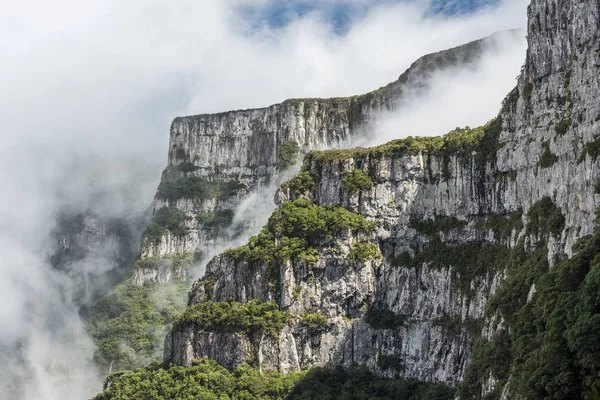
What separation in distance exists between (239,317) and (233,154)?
214 feet

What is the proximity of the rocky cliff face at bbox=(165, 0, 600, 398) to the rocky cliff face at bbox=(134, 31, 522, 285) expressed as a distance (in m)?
37.3

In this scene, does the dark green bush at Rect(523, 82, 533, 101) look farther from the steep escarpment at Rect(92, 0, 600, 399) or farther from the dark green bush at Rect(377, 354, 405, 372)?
the dark green bush at Rect(377, 354, 405, 372)

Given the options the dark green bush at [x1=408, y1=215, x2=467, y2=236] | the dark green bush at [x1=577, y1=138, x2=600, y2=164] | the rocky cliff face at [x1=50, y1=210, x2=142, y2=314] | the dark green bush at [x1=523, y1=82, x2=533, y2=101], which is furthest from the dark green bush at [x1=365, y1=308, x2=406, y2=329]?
the rocky cliff face at [x1=50, y1=210, x2=142, y2=314]

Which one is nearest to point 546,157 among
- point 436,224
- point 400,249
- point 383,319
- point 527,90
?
point 527,90

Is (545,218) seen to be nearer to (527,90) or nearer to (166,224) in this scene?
(527,90)

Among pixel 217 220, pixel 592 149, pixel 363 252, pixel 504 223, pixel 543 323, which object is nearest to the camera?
pixel 543 323

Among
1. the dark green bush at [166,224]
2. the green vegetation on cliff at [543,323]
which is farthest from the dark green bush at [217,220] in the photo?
the green vegetation on cliff at [543,323]

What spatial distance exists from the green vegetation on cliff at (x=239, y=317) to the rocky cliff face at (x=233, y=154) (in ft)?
150

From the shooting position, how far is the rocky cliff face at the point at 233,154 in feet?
516

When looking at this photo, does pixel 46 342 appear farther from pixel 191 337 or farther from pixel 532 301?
pixel 532 301

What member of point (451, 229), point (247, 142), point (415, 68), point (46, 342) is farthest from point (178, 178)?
point (451, 229)

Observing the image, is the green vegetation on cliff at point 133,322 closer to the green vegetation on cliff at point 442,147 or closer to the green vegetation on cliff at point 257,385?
the green vegetation on cliff at point 257,385

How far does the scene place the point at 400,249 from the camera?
4279 inches

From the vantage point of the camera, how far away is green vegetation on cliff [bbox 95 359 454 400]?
321 feet
